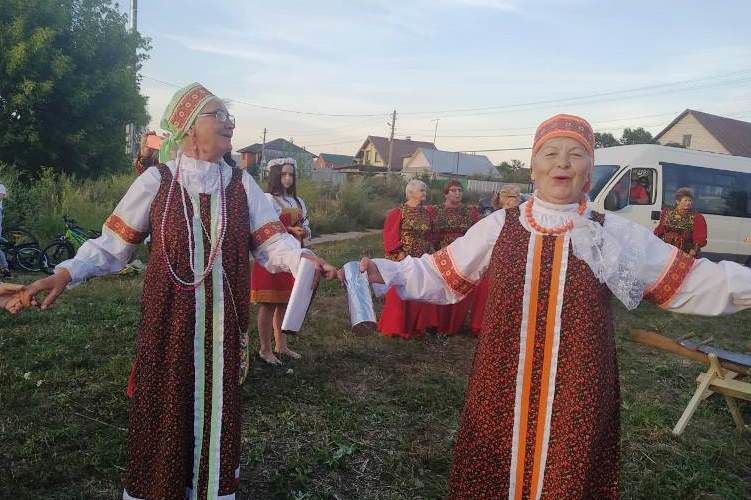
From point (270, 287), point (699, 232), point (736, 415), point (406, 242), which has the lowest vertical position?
point (736, 415)

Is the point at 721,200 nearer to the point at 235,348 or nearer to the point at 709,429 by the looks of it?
the point at 709,429

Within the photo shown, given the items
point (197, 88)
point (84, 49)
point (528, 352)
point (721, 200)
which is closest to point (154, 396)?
point (197, 88)

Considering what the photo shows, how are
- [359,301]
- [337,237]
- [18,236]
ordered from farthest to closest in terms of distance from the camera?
[337,237], [18,236], [359,301]

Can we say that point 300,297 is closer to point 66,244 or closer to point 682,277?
point 682,277

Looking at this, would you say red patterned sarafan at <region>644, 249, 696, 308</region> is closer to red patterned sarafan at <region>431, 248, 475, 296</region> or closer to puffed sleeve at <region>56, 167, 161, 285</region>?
red patterned sarafan at <region>431, 248, 475, 296</region>

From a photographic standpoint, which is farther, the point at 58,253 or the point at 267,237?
the point at 58,253

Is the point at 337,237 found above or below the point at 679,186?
below

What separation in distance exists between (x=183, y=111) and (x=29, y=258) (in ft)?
26.1

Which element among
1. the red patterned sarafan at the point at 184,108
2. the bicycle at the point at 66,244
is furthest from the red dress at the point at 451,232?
the bicycle at the point at 66,244

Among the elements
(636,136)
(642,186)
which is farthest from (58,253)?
(636,136)

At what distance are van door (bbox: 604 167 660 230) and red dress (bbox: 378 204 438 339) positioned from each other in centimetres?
597

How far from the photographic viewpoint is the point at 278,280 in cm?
526

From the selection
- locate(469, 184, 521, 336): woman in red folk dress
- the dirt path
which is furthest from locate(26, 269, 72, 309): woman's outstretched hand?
the dirt path

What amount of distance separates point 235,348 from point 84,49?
14.8m
